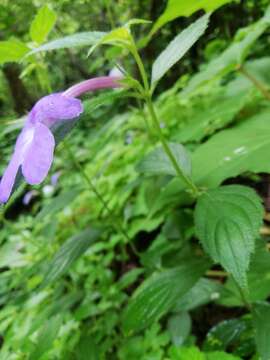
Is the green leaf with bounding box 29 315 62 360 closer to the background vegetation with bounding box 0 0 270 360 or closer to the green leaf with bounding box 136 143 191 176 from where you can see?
the background vegetation with bounding box 0 0 270 360

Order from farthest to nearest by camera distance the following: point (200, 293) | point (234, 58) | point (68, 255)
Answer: point (234, 58)
point (200, 293)
point (68, 255)

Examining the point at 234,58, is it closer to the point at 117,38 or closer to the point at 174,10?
the point at 174,10

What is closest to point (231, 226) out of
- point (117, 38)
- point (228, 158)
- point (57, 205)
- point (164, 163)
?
point (164, 163)

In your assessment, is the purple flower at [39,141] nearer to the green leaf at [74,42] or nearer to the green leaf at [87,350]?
the green leaf at [74,42]

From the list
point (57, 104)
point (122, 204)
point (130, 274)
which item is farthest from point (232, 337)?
point (122, 204)

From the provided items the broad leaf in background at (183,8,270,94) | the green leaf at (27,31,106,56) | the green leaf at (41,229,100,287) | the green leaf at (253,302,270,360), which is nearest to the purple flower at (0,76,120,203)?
the green leaf at (27,31,106,56)

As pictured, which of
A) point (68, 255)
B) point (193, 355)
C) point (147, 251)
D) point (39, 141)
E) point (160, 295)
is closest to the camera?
point (39, 141)

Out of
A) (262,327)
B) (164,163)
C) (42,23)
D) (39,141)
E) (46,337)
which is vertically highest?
(42,23)

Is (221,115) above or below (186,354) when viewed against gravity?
above
